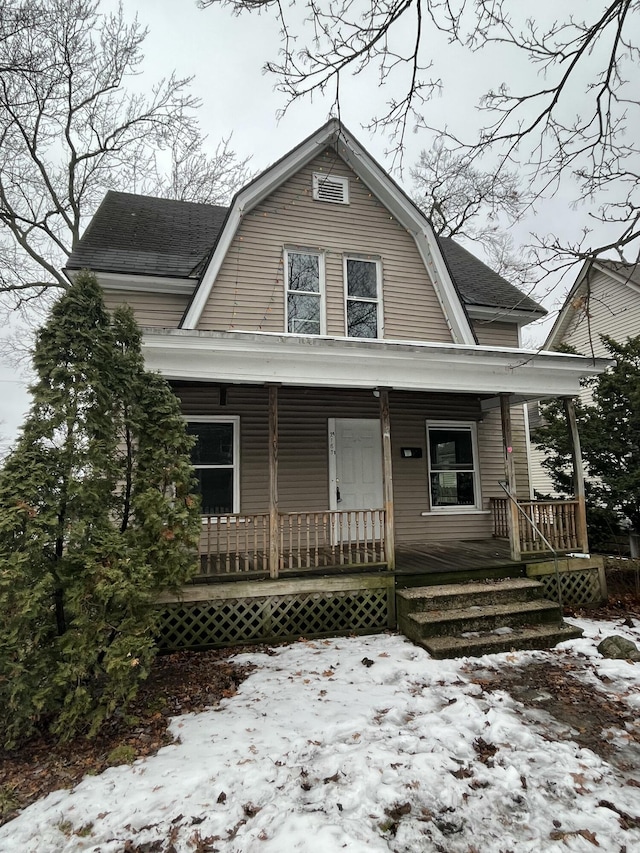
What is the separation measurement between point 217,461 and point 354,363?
307 cm

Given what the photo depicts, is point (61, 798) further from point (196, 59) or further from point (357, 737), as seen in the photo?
point (196, 59)

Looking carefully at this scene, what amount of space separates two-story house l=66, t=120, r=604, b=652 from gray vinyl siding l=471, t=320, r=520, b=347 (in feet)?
0.13

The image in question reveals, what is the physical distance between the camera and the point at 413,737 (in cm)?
338

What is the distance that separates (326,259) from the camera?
870 centimetres

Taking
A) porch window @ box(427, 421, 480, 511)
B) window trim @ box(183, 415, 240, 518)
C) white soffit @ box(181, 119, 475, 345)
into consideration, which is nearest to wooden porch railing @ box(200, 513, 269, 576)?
window trim @ box(183, 415, 240, 518)

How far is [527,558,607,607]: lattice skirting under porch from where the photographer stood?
6672 millimetres

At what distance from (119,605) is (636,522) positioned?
8679mm

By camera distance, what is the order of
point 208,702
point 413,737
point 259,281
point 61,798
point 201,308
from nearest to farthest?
point 61,798 → point 413,737 → point 208,702 → point 201,308 → point 259,281

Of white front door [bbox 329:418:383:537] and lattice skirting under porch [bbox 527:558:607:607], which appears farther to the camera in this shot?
white front door [bbox 329:418:383:537]

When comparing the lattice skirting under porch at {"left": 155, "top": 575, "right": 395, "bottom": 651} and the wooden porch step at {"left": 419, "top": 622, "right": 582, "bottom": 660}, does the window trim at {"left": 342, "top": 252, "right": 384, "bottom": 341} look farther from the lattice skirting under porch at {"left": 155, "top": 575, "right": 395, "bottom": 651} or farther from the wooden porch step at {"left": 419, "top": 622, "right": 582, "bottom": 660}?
the wooden porch step at {"left": 419, "top": 622, "right": 582, "bottom": 660}

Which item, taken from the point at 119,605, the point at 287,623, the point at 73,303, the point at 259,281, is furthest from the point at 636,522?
the point at 73,303

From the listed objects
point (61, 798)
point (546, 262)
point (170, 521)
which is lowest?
point (61, 798)

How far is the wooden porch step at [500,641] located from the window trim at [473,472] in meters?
3.41

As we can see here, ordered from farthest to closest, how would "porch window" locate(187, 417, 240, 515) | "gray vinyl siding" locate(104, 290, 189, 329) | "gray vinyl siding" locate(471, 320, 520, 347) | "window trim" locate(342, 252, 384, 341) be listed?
"gray vinyl siding" locate(471, 320, 520, 347) < "window trim" locate(342, 252, 384, 341) < "gray vinyl siding" locate(104, 290, 189, 329) < "porch window" locate(187, 417, 240, 515)
